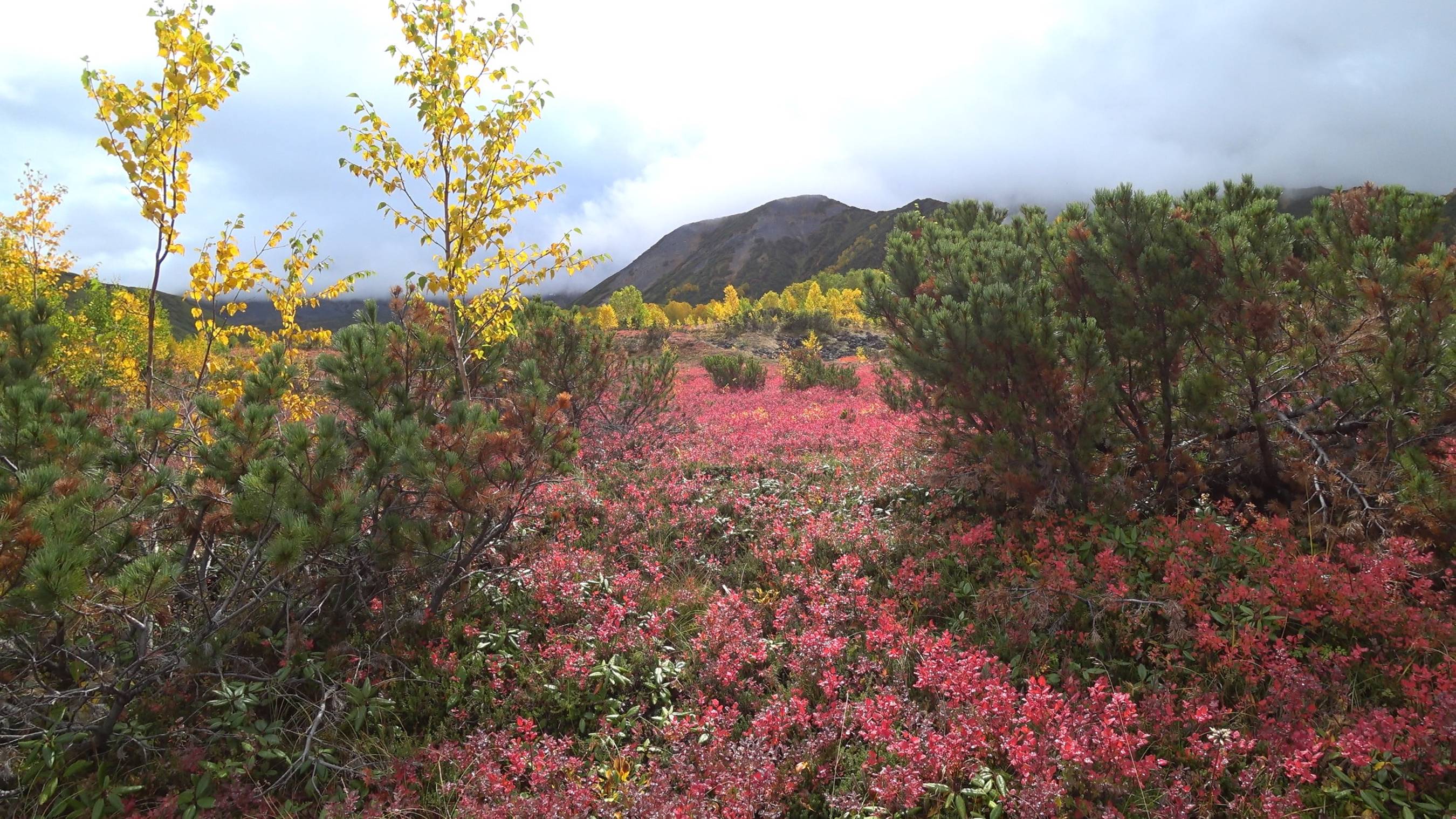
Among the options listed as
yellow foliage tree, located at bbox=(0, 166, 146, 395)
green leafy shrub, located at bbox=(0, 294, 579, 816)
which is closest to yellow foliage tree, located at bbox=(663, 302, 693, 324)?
yellow foliage tree, located at bbox=(0, 166, 146, 395)

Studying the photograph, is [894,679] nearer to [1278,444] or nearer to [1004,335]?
[1004,335]

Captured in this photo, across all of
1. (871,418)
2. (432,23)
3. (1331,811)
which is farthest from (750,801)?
(871,418)

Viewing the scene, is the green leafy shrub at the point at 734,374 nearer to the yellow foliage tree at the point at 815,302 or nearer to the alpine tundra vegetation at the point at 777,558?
the alpine tundra vegetation at the point at 777,558

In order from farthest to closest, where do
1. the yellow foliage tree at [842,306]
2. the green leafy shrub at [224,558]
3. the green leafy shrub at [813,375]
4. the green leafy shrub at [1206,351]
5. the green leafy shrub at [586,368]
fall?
the yellow foliage tree at [842,306] < the green leafy shrub at [813,375] < the green leafy shrub at [586,368] < the green leafy shrub at [1206,351] < the green leafy shrub at [224,558]

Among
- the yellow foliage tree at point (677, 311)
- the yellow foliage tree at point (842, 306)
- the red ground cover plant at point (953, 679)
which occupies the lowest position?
the red ground cover plant at point (953, 679)

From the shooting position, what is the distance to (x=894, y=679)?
380cm

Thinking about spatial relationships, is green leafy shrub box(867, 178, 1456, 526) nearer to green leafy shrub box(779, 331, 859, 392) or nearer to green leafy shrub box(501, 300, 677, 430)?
green leafy shrub box(501, 300, 677, 430)

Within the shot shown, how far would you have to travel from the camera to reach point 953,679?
11.8 ft

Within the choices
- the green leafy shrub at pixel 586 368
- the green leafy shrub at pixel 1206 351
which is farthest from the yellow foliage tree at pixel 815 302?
the green leafy shrub at pixel 1206 351

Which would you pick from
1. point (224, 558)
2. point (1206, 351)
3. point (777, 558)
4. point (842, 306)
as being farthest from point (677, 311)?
point (224, 558)

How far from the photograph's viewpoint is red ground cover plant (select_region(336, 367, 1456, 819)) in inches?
115

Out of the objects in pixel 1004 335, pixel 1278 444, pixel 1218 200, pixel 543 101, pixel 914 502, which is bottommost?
pixel 914 502

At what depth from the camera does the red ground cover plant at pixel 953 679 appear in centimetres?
292

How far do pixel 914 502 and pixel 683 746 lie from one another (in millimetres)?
3942
